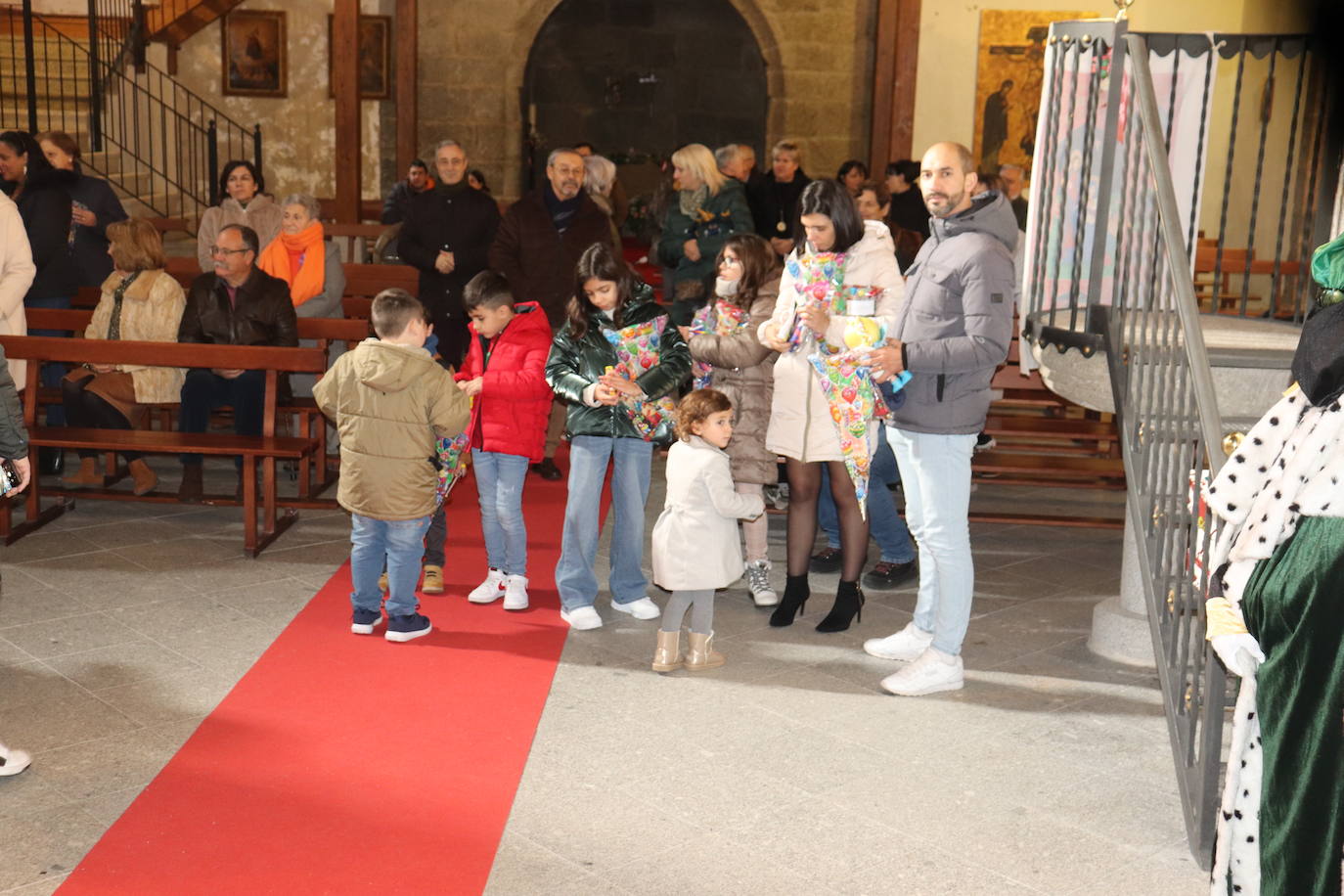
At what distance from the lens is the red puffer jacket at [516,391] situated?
18.2ft

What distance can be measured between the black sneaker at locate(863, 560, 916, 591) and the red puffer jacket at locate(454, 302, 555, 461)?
1548 mm

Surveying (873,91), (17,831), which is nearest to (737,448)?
(17,831)

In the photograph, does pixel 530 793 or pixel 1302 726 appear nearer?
pixel 1302 726

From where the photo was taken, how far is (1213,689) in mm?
3664

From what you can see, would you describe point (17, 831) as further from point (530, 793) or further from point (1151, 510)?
point (1151, 510)

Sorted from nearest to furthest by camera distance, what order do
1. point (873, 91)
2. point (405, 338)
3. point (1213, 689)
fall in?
point (1213, 689) < point (405, 338) < point (873, 91)

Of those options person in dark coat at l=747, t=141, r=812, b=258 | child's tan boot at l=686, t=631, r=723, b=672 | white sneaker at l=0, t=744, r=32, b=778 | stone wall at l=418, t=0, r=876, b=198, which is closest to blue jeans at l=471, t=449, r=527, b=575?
child's tan boot at l=686, t=631, r=723, b=672

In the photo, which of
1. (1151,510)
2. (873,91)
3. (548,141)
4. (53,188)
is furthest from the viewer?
(548,141)

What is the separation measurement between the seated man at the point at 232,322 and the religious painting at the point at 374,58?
28.0ft

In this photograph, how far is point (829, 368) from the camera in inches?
207

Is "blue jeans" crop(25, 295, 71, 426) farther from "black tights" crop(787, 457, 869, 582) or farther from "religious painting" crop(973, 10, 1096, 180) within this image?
"religious painting" crop(973, 10, 1096, 180)

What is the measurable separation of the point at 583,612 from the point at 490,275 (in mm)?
1313

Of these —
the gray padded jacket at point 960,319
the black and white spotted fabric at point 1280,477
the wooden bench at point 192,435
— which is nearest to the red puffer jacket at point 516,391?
the wooden bench at point 192,435

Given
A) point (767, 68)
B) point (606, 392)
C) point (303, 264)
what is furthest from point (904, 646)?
point (767, 68)
